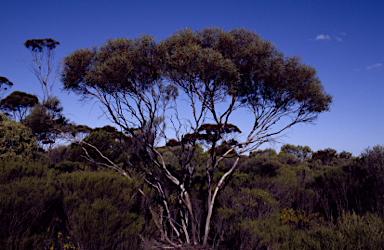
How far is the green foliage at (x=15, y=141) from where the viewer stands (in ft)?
27.0

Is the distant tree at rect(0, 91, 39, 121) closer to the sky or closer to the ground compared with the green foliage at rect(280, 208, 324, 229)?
closer to the sky

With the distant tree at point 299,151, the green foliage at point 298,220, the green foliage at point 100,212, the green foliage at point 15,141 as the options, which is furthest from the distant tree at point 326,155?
the green foliage at point 15,141

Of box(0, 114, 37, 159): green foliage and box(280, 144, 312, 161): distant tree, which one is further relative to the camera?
box(280, 144, 312, 161): distant tree

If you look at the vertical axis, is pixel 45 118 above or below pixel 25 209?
above

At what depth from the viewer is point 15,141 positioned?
339 inches

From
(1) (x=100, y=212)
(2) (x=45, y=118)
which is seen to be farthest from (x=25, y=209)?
(2) (x=45, y=118)

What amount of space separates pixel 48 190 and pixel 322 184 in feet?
44.6

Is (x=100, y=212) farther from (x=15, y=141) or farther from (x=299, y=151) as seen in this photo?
(x=299, y=151)

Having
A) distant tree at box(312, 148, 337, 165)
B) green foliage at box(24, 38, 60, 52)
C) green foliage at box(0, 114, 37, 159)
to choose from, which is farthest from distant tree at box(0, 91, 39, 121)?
distant tree at box(312, 148, 337, 165)

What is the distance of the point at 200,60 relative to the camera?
28.2 feet

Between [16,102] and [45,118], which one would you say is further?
[16,102]

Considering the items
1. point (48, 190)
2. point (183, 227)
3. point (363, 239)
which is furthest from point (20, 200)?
point (363, 239)

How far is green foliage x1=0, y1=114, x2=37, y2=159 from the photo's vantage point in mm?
8219

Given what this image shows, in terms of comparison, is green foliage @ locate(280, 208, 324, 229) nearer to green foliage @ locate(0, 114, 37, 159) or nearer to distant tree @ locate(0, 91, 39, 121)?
green foliage @ locate(0, 114, 37, 159)
